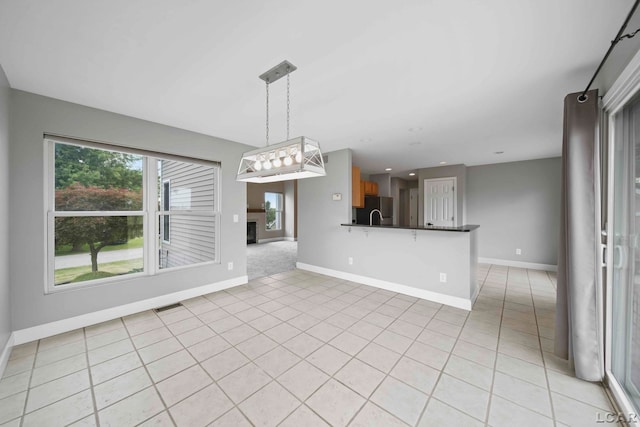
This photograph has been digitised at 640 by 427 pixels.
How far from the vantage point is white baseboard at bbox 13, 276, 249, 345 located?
2.38 m

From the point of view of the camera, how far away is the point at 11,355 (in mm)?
2164

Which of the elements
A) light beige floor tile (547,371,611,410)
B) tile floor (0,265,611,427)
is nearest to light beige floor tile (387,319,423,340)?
tile floor (0,265,611,427)

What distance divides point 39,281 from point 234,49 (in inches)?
121

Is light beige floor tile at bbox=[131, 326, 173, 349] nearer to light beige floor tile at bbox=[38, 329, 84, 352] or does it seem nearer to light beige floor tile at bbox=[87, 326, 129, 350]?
light beige floor tile at bbox=[87, 326, 129, 350]

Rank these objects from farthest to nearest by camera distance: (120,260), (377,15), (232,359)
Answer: (120,260) → (232,359) → (377,15)

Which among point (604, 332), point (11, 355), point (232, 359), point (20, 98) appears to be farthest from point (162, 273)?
point (604, 332)

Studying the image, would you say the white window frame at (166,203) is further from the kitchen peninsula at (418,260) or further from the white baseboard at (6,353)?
the kitchen peninsula at (418,260)

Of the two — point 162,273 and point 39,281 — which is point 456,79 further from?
point 39,281

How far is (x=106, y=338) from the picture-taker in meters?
2.45

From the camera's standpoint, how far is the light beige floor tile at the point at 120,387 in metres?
1.67

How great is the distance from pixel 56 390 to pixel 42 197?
6.21 feet

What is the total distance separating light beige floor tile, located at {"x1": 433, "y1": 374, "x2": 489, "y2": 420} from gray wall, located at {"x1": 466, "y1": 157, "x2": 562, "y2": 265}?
5.03 m

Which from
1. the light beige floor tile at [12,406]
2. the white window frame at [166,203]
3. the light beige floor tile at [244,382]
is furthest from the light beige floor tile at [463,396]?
the white window frame at [166,203]

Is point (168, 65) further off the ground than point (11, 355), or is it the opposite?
point (168, 65)
